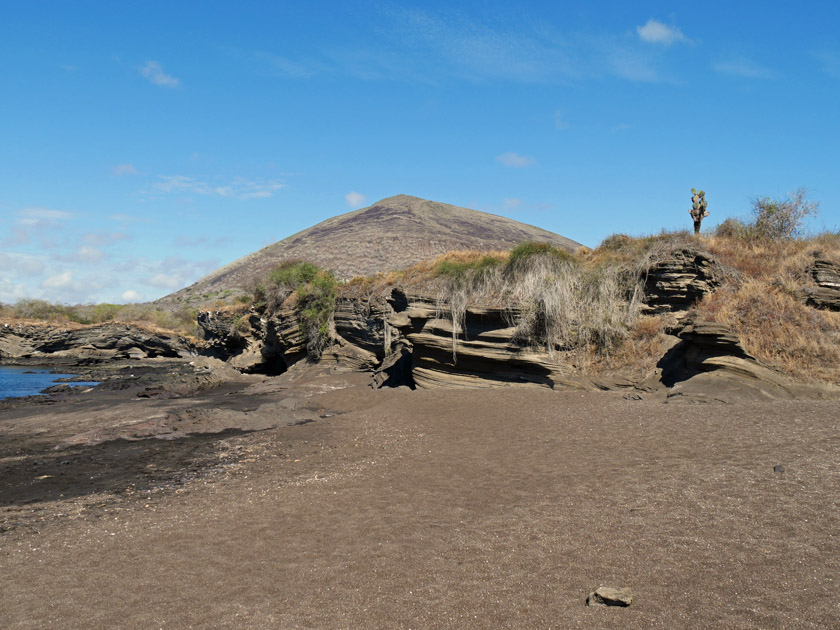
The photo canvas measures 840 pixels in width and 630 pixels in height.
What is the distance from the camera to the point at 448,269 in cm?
1747

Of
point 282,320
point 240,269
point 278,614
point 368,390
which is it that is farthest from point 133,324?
point 278,614

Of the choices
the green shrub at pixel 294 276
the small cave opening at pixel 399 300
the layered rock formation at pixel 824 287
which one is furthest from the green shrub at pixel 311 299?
the layered rock formation at pixel 824 287

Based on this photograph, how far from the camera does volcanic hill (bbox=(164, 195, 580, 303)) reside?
5566 centimetres

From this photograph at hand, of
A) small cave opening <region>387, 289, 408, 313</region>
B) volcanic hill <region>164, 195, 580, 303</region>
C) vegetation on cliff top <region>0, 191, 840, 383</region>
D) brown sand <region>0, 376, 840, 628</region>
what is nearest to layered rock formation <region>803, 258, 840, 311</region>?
vegetation on cliff top <region>0, 191, 840, 383</region>

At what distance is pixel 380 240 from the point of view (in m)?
63.1

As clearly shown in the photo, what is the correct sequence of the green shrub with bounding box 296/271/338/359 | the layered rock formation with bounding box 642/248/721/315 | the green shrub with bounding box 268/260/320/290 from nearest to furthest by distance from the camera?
1. the layered rock formation with bounding box 642/248/721/315
2. the green shrub with bounding box 296/271/338/359
3. the green shrub with bounding box 268/260/320/290

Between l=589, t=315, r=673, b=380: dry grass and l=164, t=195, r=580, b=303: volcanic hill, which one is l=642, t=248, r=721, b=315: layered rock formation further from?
l=164, t=195, r=580, b=303: volcanic hill

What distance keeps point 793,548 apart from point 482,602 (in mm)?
2714

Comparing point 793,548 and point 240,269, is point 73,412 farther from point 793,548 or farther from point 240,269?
point 240,269

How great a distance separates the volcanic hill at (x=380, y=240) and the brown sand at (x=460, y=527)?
3912 cm

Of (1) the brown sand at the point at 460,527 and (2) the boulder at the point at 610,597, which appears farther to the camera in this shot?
(1) the brown sand at the point at 460,527

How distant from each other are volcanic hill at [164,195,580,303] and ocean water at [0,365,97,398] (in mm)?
18459

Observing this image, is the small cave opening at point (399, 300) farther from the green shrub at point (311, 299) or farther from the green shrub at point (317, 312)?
the green shrub at point (311, 299)

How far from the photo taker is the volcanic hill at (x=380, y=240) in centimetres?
5566
